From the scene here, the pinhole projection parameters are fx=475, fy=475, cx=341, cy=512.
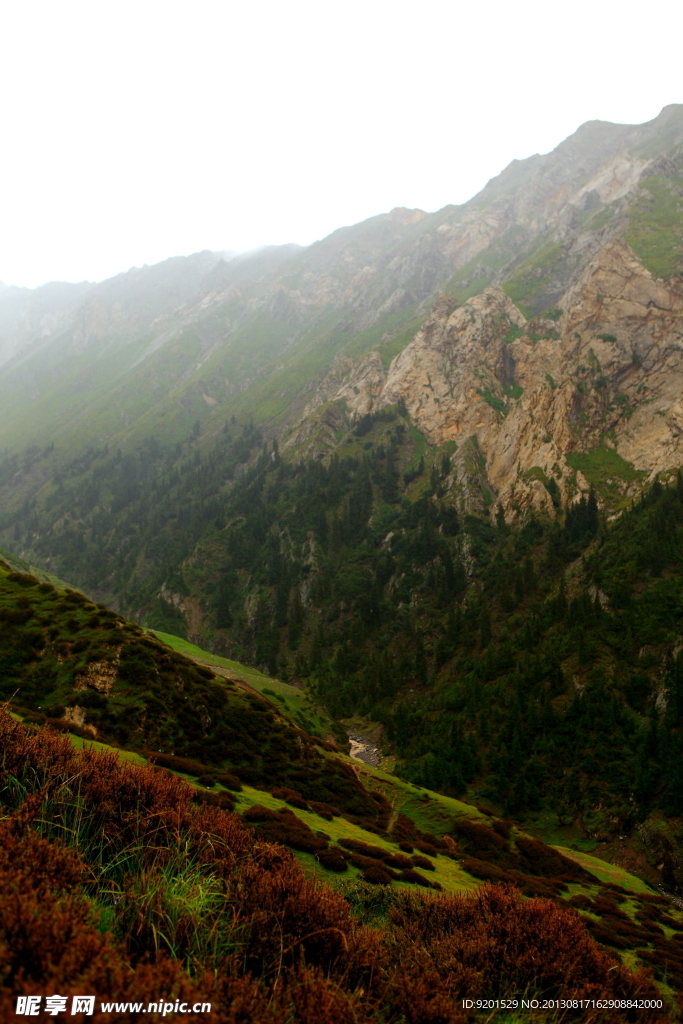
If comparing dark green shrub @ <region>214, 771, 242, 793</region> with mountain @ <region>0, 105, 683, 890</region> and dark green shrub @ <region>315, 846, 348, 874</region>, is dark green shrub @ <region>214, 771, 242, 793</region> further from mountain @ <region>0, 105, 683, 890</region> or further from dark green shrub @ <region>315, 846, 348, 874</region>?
mountain @ <region>0, 105, 683, 890</region>

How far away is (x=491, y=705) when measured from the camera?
65688 mm

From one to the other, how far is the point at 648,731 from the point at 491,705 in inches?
816

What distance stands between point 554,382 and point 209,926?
146 m

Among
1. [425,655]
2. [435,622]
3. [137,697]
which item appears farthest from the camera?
[435,622]

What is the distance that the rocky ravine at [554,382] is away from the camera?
381 feet

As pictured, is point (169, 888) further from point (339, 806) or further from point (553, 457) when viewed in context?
point (553, 457)

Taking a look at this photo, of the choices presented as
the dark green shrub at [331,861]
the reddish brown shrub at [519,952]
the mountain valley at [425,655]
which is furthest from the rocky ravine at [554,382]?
the reddish brown shrub at [519,952]

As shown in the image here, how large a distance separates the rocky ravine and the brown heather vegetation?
4331 inches

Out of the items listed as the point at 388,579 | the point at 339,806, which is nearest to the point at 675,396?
the point at 388,579

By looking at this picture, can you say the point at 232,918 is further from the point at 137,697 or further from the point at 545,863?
the point at 545,863

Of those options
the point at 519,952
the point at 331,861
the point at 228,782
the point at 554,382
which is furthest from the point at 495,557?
the point at 519,952

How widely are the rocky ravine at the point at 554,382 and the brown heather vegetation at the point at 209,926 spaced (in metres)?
110

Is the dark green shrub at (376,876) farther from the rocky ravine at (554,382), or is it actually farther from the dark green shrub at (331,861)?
the rocky ravine at (554,382)

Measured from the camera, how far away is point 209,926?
6.18 meters
